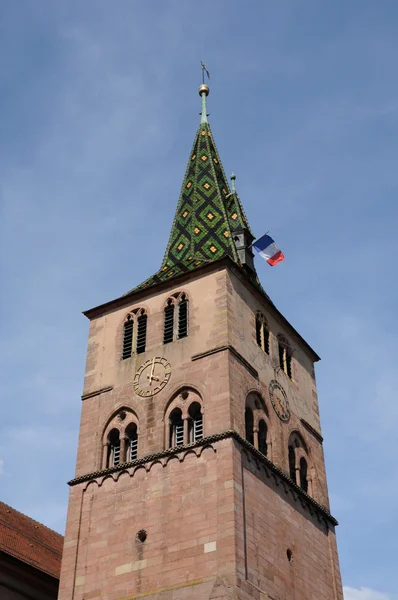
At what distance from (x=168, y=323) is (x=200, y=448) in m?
5.01

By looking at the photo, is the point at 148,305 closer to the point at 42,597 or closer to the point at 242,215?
the point at 242,215

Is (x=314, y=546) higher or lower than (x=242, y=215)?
lower

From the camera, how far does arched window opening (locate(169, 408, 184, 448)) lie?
2541cm

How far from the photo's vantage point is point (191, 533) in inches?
912

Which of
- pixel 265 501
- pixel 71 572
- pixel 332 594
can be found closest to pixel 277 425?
pixel 265 501

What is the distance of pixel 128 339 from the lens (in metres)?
28.8

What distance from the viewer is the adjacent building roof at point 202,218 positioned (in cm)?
3058

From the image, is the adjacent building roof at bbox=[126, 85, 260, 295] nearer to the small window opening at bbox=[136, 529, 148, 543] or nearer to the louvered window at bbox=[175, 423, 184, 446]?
the louvered window at bbox=[175, 423, 184, 446]

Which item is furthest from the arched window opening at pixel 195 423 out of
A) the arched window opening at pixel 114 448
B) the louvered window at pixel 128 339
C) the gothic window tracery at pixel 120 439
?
the louvered window at pixel 128 339

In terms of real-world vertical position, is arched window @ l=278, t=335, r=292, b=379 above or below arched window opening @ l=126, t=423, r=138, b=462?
above

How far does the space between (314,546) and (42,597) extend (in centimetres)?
772

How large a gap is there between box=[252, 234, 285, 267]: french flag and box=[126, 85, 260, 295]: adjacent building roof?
790 millimetres

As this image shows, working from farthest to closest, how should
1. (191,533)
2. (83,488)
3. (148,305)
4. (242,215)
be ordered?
1. (242,215)
2. (148,305)
3. (83,488)
4. (191,533)

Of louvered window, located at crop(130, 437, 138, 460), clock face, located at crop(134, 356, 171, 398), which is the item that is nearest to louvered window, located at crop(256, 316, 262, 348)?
clock face, located at crop(134, 356, 171, 398)
